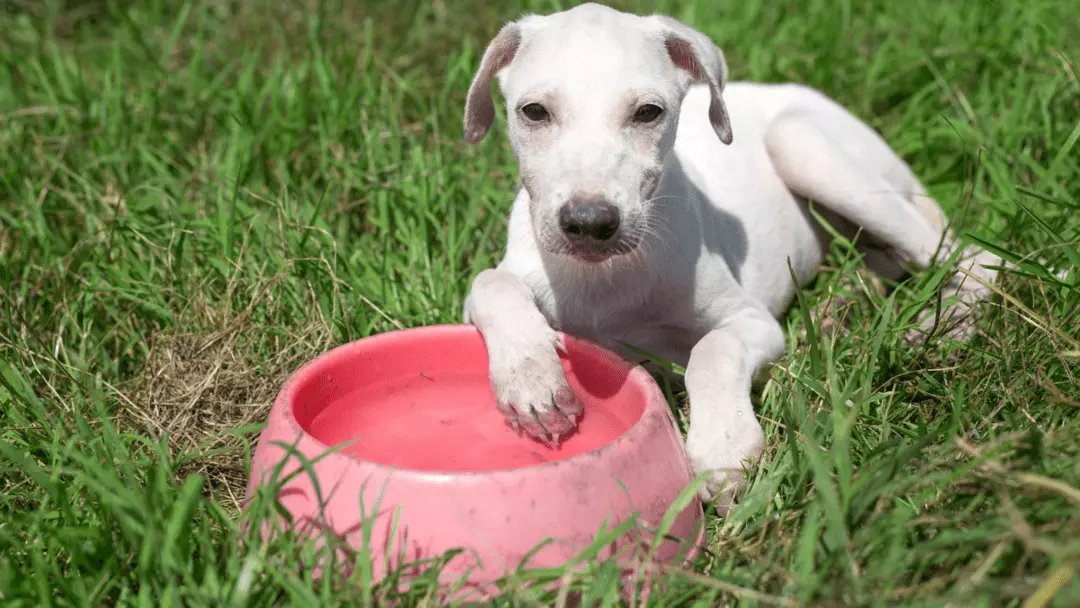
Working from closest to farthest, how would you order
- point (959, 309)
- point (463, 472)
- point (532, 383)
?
1. point (463, 472)
2. point (532, 383)
3. point (959, 309)

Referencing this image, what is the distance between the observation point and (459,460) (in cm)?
291

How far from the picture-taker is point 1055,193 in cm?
405

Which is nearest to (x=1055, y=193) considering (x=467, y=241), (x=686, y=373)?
(x=686, y=373)

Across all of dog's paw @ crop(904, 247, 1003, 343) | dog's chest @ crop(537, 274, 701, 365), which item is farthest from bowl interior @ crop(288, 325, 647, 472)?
dog's paw @ crop(904, 247, 1003, 343)

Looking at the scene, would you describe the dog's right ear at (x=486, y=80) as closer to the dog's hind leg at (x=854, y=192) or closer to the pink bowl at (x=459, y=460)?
the pink bowl at (x=459, y=460)

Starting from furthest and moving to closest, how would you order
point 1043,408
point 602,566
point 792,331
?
1. point 792,331
2. point 1043,408
3. point 602,566

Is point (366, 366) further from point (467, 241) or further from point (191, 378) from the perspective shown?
point (467, 241)

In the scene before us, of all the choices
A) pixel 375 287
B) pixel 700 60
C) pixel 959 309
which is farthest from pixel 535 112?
pixel 959 309

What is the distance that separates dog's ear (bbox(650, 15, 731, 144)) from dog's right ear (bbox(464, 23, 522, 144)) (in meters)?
0.47

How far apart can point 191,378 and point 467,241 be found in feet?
4.11

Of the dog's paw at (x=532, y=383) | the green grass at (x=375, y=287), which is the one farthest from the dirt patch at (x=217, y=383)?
the dog's paw at (x=532, y=383)

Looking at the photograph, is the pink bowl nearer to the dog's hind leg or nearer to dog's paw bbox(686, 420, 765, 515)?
dog's paw bbox(686, 420, 765, 515)

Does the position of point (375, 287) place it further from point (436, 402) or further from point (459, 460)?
point (459, 460)

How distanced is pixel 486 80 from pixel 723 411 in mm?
1337
